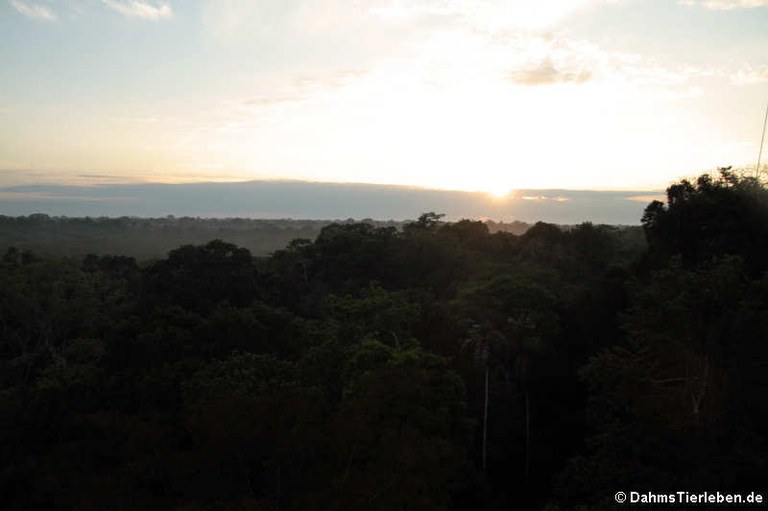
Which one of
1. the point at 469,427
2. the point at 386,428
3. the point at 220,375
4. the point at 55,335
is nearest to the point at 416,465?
the point at 386,428

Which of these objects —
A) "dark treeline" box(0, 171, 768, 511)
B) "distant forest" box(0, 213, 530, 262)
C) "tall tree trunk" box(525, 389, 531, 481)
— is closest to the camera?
"dark treeline" box(0, 171, 768, 511)

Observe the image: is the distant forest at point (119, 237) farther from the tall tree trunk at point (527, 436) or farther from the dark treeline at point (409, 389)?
the tall tree trunk at point (527, 436)

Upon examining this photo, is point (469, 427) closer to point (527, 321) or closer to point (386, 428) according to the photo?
point (386, 428)

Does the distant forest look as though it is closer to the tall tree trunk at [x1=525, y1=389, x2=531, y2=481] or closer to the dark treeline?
the dark treeline

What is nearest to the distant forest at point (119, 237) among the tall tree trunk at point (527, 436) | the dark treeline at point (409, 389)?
the dark treeline at point (409, 389)

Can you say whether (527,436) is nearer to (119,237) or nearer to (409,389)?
(409,389)

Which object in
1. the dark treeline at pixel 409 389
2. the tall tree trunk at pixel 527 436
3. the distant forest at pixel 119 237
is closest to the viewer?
the dark treeline at pixel 409 389

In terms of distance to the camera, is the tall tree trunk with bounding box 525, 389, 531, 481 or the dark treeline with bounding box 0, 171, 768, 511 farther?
the tall tree trunk with bounding box 525, 389, 531, 481

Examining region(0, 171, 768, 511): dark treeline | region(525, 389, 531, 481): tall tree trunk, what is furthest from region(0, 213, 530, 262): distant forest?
region(525, 389, 531, 481): tall tree trunk
